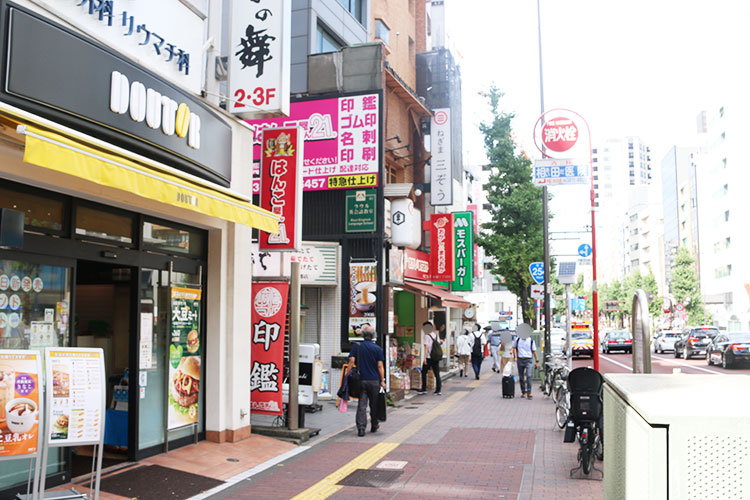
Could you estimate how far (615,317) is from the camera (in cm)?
12569

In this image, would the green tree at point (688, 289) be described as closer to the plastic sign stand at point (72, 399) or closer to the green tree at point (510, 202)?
the green tree at point (510, 202)

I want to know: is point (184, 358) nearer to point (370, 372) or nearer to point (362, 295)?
point (370, 372)

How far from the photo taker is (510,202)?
3105 centimetres

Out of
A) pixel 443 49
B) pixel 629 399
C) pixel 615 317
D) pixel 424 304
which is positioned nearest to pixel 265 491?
pixel 629 399

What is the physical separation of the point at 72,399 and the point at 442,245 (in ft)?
57.2

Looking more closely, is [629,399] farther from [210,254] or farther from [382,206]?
[382,206]

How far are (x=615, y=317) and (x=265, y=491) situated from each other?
12720 cm

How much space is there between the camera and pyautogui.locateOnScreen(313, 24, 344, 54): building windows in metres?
19.9

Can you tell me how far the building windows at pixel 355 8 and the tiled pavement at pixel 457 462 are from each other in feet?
45.6

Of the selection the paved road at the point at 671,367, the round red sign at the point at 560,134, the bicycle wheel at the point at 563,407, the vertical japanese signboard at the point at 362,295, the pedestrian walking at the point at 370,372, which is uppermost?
the round red sign at the point at 560,134

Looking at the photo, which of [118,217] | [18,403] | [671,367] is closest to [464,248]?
[671,367]

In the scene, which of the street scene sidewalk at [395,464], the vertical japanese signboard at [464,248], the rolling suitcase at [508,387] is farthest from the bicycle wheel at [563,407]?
the vertical japanese signboard at [464,248]

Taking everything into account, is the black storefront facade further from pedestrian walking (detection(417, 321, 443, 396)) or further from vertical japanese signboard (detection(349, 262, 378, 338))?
pedestrian walking (detection(417, 321, 443, 396))

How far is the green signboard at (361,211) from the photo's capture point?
16797 mm
